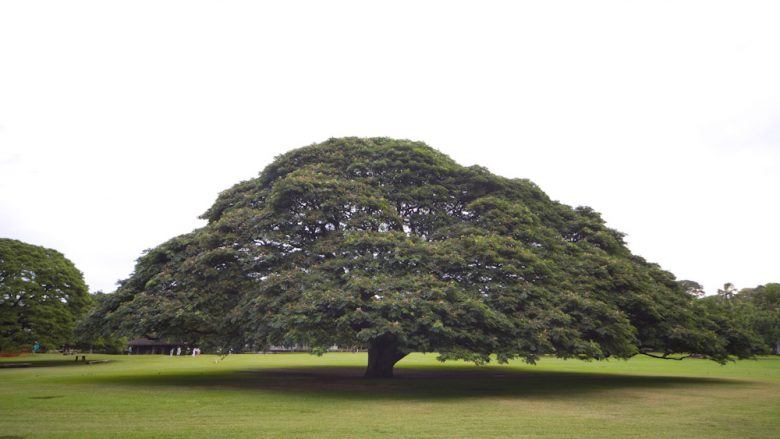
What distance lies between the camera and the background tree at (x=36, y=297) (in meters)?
39.5

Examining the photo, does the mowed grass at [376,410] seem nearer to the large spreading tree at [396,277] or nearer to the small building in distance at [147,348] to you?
the large spreading tree at [396,277]

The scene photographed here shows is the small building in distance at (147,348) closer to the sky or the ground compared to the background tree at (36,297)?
closer to the ground

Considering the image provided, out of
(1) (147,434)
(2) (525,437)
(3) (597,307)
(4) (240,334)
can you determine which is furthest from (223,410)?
(3) (597,307)

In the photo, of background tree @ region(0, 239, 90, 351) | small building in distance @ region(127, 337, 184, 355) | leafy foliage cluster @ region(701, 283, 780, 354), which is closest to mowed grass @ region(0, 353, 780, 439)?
leafy foliage cluster @ region(701, 283, 780, 354)

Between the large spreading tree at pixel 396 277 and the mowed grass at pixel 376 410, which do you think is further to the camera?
the large spreading tree at pixel 396 277

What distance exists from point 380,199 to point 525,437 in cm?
1414

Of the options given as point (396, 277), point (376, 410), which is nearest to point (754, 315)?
point (396, 277)

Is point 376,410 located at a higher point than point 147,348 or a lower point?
higher

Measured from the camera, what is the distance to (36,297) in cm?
4162

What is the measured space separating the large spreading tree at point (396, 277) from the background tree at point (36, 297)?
71.7 feet

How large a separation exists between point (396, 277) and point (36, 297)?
36947 mm

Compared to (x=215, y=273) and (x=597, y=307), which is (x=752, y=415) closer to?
(x=597, y=307)

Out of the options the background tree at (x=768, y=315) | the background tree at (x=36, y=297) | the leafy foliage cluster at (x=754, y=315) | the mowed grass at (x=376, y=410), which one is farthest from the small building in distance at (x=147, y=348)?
the background tree at (x=768, y=315)

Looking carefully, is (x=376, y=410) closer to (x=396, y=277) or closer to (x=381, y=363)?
(x=396, y=277)
